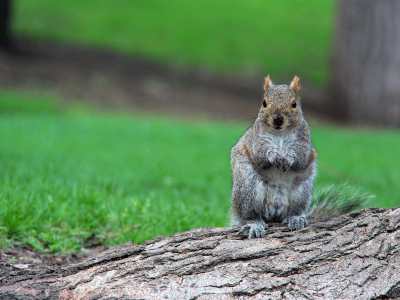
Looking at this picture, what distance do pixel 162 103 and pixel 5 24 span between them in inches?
214

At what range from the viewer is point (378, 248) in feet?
7.29

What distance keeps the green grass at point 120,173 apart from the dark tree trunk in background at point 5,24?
4.06 metres

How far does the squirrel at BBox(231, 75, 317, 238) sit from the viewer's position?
8.79ft

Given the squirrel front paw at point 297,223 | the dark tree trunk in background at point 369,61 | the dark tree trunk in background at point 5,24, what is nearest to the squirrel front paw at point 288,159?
the squirrel front paw at point 297,223

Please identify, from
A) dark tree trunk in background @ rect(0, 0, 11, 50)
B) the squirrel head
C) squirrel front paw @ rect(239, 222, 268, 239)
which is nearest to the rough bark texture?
squirrel front paw @ rect(239, 222, 268, 239)

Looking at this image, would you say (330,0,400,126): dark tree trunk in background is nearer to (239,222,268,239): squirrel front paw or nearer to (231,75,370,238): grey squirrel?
(231,75,370,238): grey squirrel

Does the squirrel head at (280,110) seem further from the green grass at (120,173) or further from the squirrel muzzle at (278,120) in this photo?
the green grass at (120,173)

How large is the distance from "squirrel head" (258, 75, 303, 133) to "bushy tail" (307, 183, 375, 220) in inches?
20.9

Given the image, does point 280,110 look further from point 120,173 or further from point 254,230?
point 120,173

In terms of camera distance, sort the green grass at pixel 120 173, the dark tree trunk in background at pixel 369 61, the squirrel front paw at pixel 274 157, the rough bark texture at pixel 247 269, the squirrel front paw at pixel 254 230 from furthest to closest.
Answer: the dark tree trunk in background at pixel 369 61
the green grass at pixel 120 173
the squirrel front paw at pixel 274 157
the squirrel front paw at pixel 254 230
the rough bark texture at pixel 247 269

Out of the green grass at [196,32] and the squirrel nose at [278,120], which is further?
the green grass at [196,32]

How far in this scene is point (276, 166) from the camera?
8.77 feet

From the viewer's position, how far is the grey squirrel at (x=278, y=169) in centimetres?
268

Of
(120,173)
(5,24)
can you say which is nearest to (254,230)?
(120,173)
